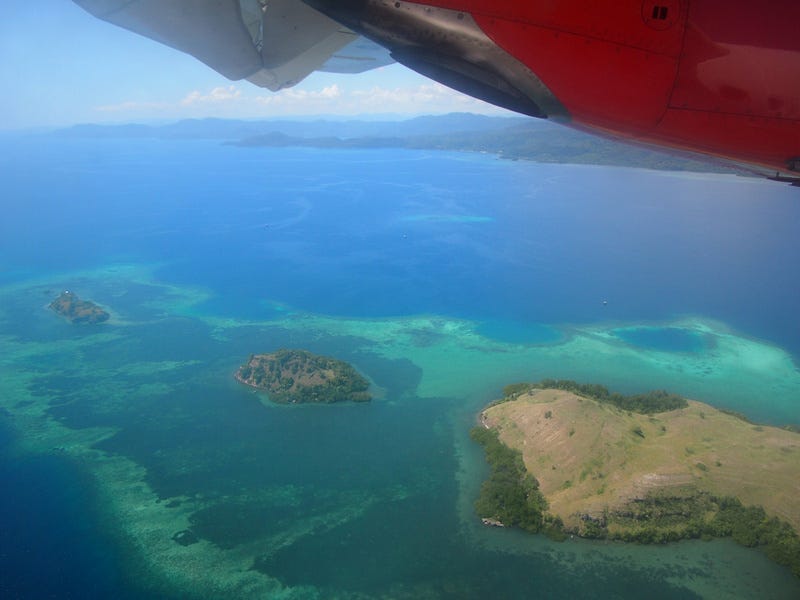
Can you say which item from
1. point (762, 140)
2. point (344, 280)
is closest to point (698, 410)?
point (762, 140)

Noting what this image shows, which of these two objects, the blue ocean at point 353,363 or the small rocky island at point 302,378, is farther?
the small rocky island at point 302,378

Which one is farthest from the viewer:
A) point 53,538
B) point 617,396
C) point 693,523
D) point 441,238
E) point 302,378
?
point 441,238

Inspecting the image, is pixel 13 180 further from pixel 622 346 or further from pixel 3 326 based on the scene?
pixel 622 346

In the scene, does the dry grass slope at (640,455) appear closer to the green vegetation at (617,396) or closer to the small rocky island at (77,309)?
the green vegetation at (617,396)

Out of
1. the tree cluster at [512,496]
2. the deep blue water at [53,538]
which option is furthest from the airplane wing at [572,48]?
the deep blue water at [53,538]

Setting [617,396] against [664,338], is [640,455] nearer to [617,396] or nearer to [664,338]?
[617,396]

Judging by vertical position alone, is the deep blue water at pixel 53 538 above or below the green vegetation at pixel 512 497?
below

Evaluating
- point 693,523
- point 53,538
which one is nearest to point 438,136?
point 693,523
